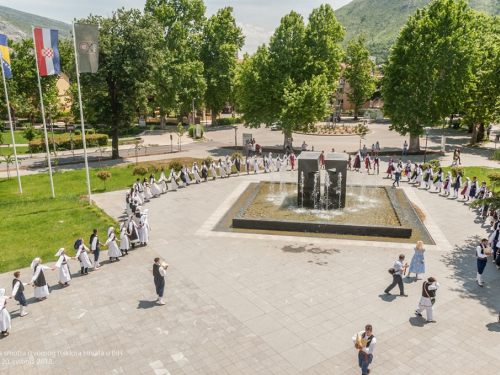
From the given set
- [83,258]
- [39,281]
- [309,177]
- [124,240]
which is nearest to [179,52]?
[309,177]

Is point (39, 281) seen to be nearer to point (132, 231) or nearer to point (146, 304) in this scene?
point (146, 304)

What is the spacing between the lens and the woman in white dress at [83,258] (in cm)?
1400

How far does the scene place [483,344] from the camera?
33.3 ft

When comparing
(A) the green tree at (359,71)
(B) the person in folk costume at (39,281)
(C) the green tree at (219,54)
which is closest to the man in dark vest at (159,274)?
(B) the person in folk costume at (39,281)

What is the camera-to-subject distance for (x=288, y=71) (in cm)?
3909

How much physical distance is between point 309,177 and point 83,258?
443 inches

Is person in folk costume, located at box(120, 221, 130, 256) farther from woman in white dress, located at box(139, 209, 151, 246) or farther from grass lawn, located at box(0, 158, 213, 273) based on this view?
grass lawn, located at box(0, 158, 213, 273)

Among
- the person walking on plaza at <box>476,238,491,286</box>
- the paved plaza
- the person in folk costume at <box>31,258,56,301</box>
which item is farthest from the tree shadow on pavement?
the person in folk costume at <box>31,258,56,301</box>

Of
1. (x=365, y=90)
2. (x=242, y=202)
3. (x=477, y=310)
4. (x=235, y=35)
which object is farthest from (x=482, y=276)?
(x=365, y=90)

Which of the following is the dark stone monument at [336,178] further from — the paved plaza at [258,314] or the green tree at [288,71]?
the green tree at [288,71]

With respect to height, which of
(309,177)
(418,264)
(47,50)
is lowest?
(418,264)

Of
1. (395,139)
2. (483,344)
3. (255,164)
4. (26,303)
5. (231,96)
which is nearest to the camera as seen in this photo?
(483,344)

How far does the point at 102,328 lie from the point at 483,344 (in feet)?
33.0

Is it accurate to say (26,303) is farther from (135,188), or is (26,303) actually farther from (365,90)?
(365,90)
